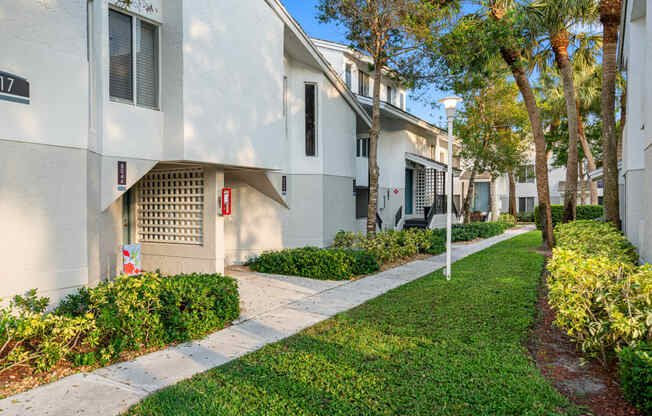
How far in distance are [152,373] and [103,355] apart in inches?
28.7

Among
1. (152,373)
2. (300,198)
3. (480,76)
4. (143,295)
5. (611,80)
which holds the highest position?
(480,76)

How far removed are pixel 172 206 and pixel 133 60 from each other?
3565 millimetres

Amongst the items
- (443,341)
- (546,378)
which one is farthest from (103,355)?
(546,378)

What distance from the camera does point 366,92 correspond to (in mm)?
21922

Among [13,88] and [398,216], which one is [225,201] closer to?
[13,88]

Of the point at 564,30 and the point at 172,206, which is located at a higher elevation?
the point at 564,30

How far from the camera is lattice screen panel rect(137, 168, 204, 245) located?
1020cm

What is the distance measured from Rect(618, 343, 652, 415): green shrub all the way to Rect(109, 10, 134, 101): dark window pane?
8.40 meters

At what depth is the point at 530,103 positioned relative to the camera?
1484 cm

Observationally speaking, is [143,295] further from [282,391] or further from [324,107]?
[324,107]

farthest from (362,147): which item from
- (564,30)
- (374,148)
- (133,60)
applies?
(133,60)

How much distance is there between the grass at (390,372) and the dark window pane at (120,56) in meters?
5.55

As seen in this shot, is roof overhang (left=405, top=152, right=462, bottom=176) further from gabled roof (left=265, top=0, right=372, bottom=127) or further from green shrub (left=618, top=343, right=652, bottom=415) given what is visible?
green shrub (left=618, top=343, right=652, bottom=415)

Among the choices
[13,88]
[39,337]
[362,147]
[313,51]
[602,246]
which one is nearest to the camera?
[39,337]
